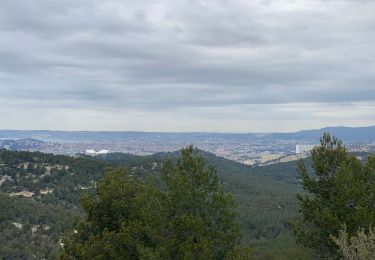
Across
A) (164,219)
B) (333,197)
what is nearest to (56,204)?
(164,219)

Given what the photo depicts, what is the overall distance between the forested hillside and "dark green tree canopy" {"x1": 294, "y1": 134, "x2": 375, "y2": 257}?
17.5m

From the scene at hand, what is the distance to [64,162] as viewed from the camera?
9044 centimetres

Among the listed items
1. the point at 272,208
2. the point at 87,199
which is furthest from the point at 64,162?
the point at 87,199

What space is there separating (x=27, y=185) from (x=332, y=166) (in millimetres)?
62413

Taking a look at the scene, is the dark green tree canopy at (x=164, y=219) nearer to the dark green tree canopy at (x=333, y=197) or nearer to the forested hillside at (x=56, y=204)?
the dark green tree canopy at (x=333, y=197)

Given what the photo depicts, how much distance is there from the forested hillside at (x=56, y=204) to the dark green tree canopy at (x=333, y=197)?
57.5ft

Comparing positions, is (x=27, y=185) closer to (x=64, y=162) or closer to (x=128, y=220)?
(x=64, y=162)

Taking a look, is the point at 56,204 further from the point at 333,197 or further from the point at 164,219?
the point at 333,197

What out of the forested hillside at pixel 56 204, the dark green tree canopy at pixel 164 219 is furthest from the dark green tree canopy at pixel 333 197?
the forested hillside at pixel 56 204

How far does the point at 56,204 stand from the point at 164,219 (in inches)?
2093

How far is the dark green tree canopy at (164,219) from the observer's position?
1612 centimetres

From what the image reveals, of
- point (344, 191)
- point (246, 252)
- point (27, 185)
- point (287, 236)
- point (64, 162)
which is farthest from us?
point (64, 162)

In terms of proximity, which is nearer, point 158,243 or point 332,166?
point 158,243

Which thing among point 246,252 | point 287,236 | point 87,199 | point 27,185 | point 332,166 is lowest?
point 287,236
